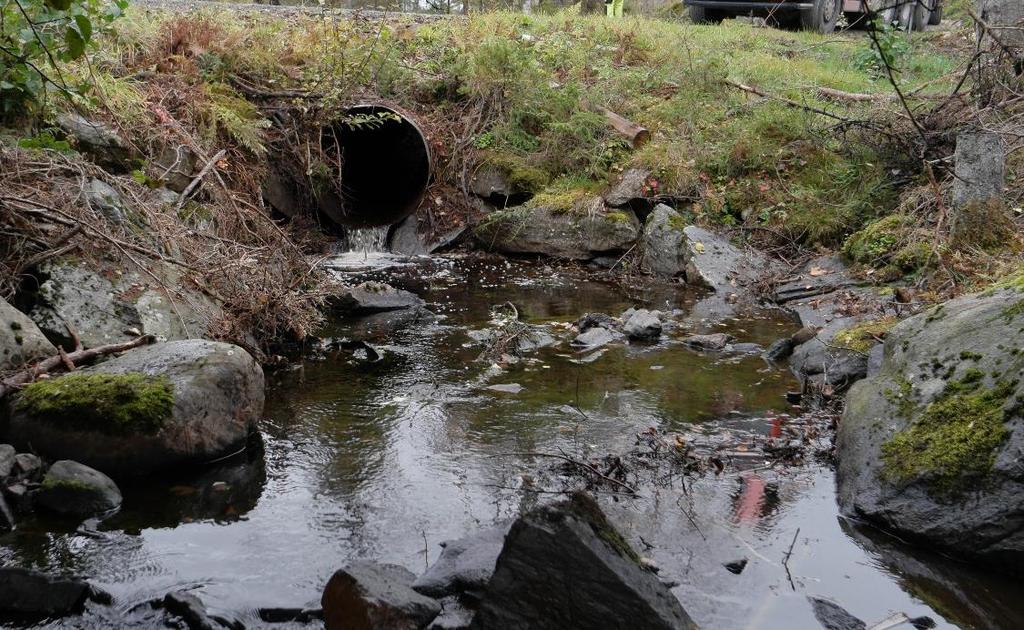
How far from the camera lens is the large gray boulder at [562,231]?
10.6 metres

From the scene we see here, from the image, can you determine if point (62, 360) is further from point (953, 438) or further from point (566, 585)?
point (953, 438)

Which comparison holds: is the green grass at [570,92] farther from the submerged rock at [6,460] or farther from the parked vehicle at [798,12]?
the submerged rock at [6,460]

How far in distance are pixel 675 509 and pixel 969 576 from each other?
1.29 meters

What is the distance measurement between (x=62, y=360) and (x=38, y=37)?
8.06 ft

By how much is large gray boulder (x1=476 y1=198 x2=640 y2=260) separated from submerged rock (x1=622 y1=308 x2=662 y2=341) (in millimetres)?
2994

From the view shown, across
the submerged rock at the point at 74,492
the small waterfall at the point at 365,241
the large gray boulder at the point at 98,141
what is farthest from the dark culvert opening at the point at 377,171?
the submerged rock at the point at 74,492

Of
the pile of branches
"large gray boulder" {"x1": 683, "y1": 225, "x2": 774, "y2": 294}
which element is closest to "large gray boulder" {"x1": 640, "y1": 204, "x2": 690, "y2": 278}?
"large gray boulder" {"x1": 683, "y1": 225, "x2": 774, "y2": 294}

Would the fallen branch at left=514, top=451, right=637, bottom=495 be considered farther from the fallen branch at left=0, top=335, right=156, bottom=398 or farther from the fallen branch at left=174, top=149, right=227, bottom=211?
the fallen branch at left=174, top=149, right=227, bottom=211

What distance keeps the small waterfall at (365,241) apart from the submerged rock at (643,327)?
4.64 metres

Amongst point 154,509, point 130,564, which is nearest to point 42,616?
point 130,564

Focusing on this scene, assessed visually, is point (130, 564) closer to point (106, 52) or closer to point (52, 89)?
point (52, 89)

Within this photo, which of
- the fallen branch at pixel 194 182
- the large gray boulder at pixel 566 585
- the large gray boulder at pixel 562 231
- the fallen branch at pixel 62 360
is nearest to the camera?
the large gray boulder at pixel 566 585

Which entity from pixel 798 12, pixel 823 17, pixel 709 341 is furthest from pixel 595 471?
pixel 798 12

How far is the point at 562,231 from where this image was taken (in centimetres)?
1081
